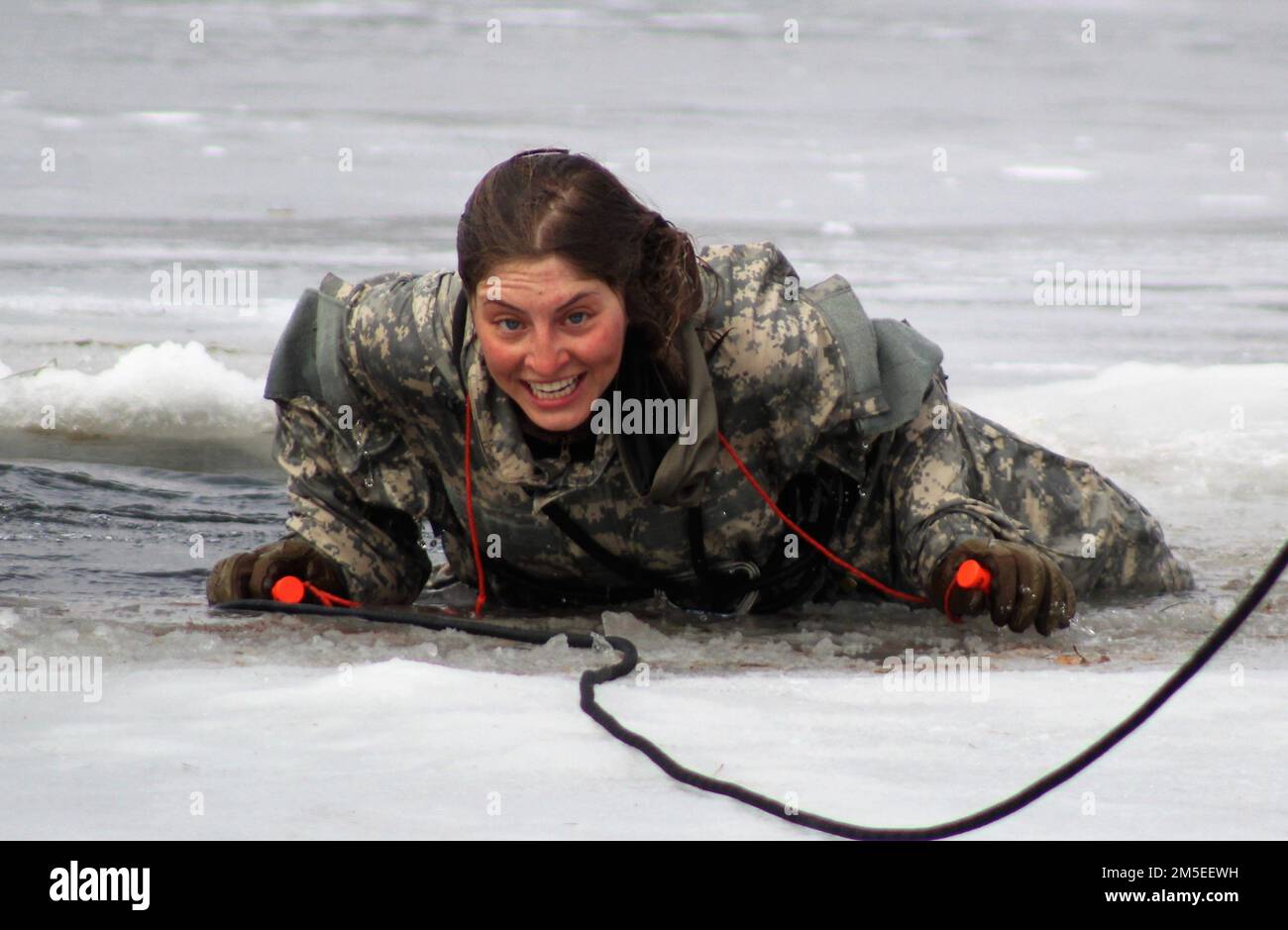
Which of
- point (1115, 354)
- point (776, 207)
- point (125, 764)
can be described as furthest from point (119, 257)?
point (125, 764)

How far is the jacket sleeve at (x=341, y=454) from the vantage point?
Result: 363cm

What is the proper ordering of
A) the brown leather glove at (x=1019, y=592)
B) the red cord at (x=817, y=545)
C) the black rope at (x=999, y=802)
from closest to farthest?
the black rope at (x=999, y=802) → the brown leather glove at (x=1019, y=592) → the red cord at (x=817, y=545)

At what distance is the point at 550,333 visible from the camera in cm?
311

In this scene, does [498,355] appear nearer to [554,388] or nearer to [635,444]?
[554,388]

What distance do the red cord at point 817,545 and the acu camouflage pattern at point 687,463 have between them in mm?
26

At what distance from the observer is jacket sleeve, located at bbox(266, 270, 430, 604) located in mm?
3629
